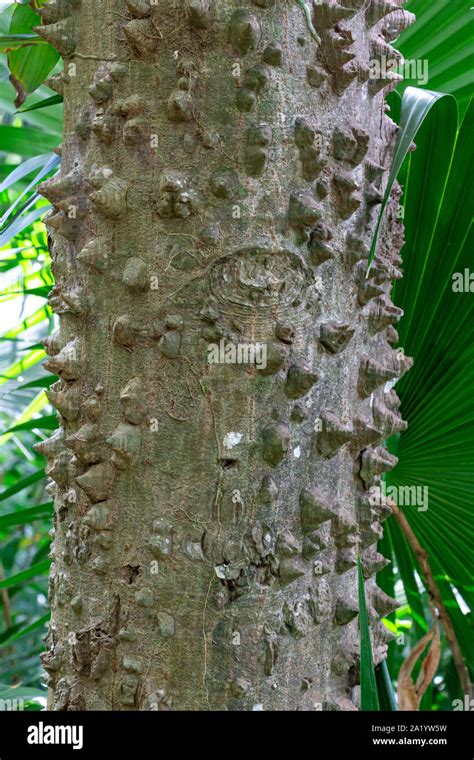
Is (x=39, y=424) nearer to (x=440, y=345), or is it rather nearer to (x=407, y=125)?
(x=440, y=345)

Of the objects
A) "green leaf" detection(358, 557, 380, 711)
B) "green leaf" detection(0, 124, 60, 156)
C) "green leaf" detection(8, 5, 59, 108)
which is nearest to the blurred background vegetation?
"green leaf" detection(8, 5, 59, 108)

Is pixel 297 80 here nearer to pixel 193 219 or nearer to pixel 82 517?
pixel 193 219

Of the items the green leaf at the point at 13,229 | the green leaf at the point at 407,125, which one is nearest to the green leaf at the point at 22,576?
the green leaf at the point at 13,229

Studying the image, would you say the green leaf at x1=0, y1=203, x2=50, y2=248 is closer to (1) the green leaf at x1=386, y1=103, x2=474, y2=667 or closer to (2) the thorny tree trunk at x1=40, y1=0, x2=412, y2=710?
(2) the thorny tree trunk at x1=40, y1=0, x2=412, y2=710

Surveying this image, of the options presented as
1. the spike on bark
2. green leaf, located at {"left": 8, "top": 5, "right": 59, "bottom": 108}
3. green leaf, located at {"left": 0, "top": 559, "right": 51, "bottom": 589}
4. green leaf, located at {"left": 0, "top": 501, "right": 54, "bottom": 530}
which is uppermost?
green leaf, located at {"left": 8, "top": 5, "right": 59, "bottom": 108}

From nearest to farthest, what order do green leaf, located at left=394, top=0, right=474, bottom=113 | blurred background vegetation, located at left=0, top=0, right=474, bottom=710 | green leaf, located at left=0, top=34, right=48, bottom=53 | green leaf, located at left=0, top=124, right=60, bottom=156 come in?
1. green leaf, located at left=0, top=34, right=48, bottom=53
2. blurred background vegetation, located at left=0, top=0, right=474, bottom=710
3. green leaf, located at left=394, top=0, right=474, bottom=113
4. green leaf, located at left=0, top=124, right=60, bottom=156

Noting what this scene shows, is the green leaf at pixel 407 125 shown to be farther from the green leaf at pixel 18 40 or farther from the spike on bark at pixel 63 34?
the green leaf at pixel 18 40

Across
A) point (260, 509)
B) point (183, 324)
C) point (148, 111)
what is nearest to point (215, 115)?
point (148, 111)

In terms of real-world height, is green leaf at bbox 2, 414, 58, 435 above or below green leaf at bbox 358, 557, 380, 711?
above

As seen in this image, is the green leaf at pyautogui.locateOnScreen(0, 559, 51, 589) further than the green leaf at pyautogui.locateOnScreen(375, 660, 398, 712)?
Yes

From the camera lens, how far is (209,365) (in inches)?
21.8

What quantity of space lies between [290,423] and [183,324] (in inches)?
4.3

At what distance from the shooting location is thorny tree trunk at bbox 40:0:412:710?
54 cm

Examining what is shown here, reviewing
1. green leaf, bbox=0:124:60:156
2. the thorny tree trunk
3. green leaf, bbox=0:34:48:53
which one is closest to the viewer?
the thorny tree trunk
